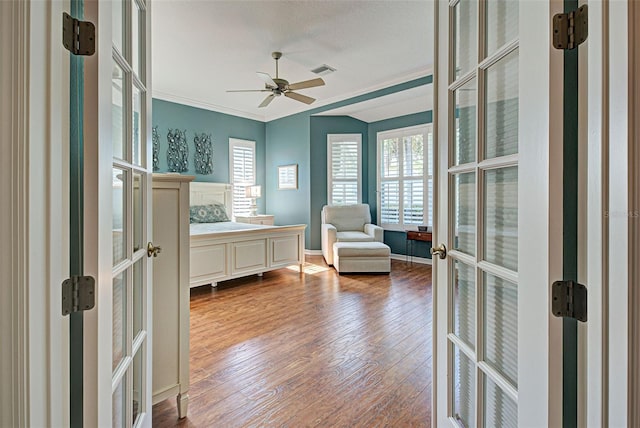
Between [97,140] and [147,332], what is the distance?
806 mm

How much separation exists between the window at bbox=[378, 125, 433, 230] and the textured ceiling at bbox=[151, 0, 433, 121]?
0.67 meters

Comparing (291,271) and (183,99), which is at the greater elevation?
(183,99)

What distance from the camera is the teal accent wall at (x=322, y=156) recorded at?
19.5 feet

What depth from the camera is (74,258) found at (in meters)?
0.76

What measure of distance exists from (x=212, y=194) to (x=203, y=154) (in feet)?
2.51

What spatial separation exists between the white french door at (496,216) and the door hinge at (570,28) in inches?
0.7

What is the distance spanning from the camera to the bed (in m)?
3.42

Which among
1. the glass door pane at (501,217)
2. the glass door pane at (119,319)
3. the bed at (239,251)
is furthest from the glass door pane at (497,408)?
the bed at (239,251)
